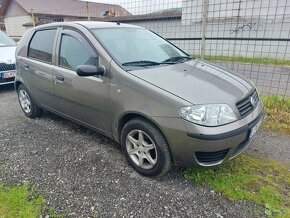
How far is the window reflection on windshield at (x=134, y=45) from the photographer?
9.34ft

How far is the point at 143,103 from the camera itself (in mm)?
2375

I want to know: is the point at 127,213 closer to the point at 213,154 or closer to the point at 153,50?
the point at 213,154

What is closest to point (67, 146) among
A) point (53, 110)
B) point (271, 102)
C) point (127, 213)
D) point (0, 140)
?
point (53, 110)

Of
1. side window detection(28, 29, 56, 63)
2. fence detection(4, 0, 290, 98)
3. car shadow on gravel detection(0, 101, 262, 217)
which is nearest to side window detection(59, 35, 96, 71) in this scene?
side window detection(28, 29, 56, 63)

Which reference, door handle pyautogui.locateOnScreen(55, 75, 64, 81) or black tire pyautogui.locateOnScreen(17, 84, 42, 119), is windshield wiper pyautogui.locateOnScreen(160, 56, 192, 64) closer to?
door handle pyautogui.locateOnScreen(55, 75, 64, 81)

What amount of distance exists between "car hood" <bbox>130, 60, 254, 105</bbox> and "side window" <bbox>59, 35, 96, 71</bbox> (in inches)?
28.0

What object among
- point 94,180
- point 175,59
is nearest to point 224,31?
point 175,59

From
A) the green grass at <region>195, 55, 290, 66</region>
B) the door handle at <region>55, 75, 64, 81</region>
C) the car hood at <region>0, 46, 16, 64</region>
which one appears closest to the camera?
the door handle at <region>55, 75, 64, 81</region>

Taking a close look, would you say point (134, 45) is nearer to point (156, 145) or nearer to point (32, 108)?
point (156, 145)

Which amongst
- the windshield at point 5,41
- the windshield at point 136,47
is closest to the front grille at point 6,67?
the windshield at point 5,41

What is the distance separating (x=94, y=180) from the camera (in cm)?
261

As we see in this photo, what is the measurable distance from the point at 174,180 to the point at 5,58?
5580 millimetres

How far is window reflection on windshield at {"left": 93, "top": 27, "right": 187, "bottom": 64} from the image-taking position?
9.34ft

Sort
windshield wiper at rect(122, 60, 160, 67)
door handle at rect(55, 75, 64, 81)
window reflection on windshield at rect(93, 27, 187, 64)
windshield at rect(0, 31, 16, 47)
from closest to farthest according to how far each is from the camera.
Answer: windshield wiper at rect(122, 60, 160, 67), window reflection on windshield at rect(93, 27, 187, 64), door handle at rect(55, 75, 64, 81), windshield at rect(0, 31, 16, 47)
